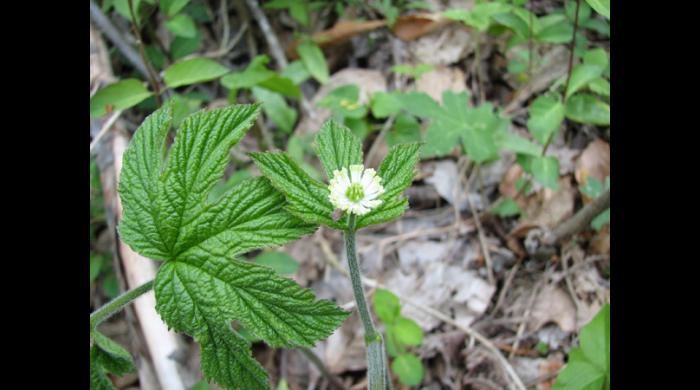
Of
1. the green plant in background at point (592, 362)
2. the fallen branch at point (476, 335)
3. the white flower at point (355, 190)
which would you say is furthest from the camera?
the fallen branch at point (476, 335)

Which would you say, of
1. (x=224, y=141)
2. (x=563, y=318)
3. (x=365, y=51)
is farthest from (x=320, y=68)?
(x=224, y=141)

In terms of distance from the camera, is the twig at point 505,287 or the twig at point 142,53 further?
the twig at point 505,287

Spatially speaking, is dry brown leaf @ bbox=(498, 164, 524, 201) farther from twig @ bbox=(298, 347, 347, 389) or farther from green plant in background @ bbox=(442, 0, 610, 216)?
twig @ bbox=(298, 347, 347, 389)

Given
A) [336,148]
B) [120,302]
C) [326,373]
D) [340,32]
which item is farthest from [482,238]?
[120,302]

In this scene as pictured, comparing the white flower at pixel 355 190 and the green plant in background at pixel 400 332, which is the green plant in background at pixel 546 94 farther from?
the white flower at pixel 355 190

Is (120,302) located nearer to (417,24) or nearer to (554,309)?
(554,309)

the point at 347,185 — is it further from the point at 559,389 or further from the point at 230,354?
the point at 559,389

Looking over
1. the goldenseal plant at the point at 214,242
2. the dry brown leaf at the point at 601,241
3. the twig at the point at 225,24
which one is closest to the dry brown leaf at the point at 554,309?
the dry brown leaf at the point at 601,241
